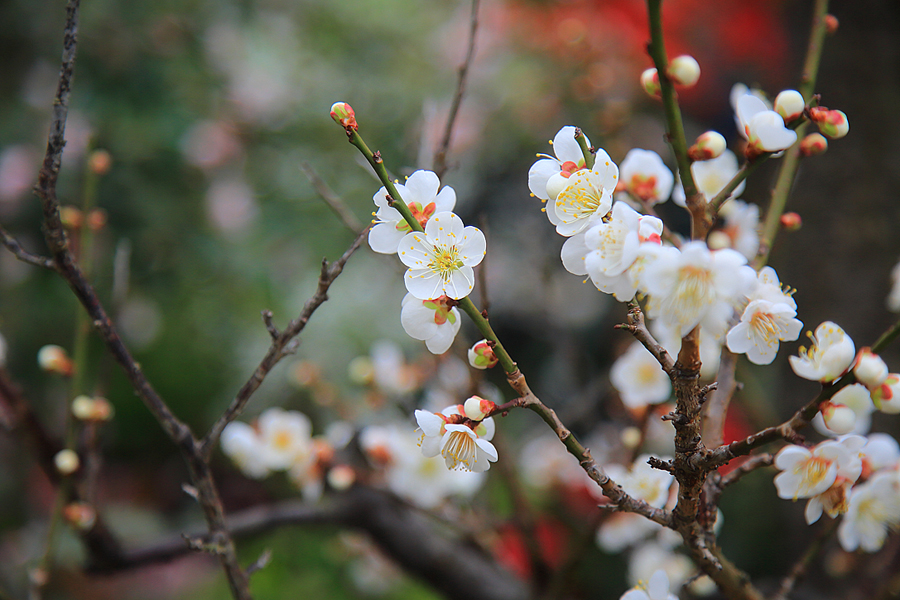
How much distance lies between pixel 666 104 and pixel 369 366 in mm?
517

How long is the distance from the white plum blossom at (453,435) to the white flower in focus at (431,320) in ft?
0.13

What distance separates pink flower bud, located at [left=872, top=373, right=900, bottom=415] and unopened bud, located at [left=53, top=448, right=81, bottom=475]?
27.0 inches

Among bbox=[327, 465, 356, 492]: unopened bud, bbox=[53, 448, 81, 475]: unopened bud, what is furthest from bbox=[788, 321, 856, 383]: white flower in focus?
bbox=[53, 448, 81, 475]: unopened bud

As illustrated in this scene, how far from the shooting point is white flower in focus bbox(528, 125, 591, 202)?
1.15 ft

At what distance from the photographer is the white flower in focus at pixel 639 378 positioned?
572 millimetres

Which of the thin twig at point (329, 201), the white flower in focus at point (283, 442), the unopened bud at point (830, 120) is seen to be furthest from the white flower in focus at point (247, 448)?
the unopened bud at point (830, 120)

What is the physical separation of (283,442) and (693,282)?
565 millimetres

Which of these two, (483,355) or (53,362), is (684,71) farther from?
(53,362)

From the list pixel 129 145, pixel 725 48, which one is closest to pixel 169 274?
pixel 129 145

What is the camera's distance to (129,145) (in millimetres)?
1517

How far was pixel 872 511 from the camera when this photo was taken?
0.43 m

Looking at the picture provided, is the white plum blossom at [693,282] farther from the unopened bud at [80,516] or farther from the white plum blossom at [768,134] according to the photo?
the unopened bud at [80,516]

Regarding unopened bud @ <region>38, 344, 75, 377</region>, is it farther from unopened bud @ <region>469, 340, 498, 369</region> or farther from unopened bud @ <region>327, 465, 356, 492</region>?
unopened bud @ <region>469, 340, 498, 369</region>

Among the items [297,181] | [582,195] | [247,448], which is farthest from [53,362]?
[297,181]
